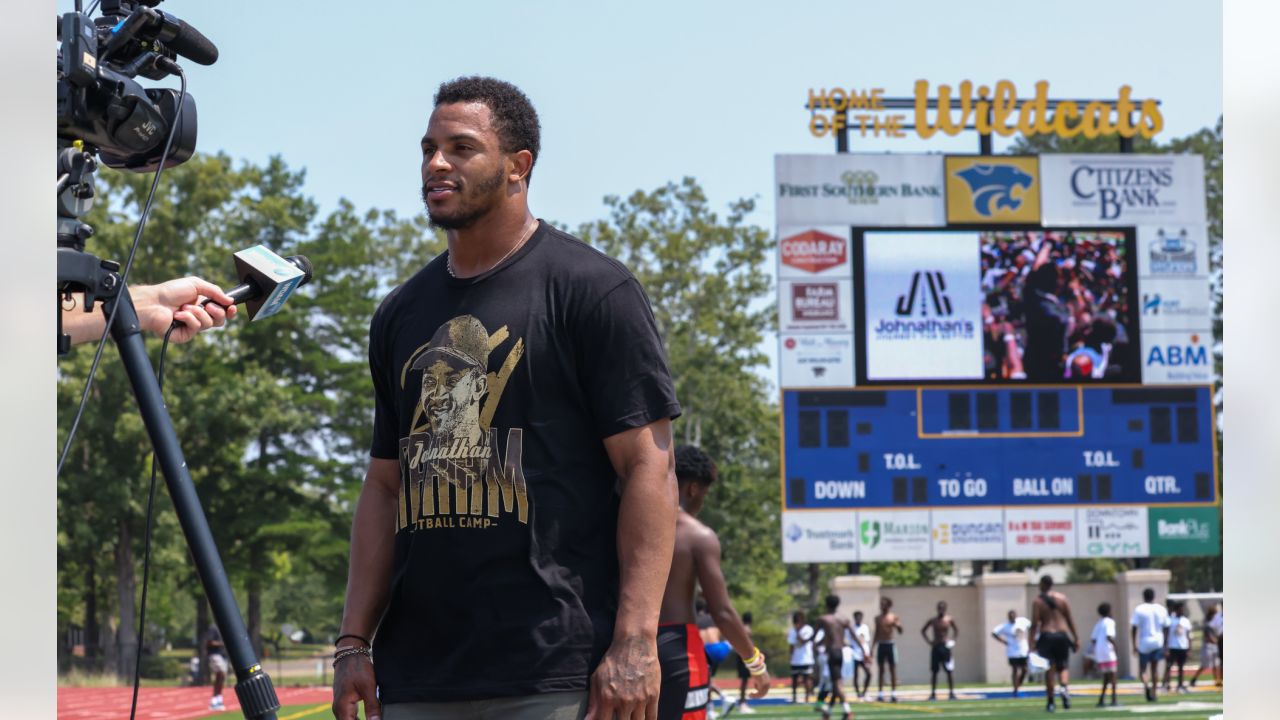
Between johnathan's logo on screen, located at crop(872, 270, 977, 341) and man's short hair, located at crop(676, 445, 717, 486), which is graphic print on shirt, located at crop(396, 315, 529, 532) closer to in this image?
man's short hair, located at crop(676, 445, 717, 486)

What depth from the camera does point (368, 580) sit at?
3637mm

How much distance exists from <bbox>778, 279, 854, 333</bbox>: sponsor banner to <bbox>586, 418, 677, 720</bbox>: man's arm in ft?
85.6

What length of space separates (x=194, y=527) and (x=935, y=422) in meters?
26.4

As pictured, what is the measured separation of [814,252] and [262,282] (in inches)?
1064

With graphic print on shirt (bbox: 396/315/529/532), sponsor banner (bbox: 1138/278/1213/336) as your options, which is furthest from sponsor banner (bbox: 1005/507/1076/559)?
graphic print on shirt (bbox: 396/315/529/532)

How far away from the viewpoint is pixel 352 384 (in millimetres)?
49469

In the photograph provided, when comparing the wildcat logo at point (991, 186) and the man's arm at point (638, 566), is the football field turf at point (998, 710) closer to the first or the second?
the wildcat logo at point (991, 186)

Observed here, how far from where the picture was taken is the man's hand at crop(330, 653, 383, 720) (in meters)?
3.52

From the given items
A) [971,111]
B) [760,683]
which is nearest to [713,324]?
[971,111]

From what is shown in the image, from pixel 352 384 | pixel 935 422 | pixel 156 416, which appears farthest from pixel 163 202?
pixel 156 416

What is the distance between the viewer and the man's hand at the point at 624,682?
3223mm

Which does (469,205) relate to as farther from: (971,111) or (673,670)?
(971,111)

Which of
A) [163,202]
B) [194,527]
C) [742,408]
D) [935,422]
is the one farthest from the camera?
[742,408]
